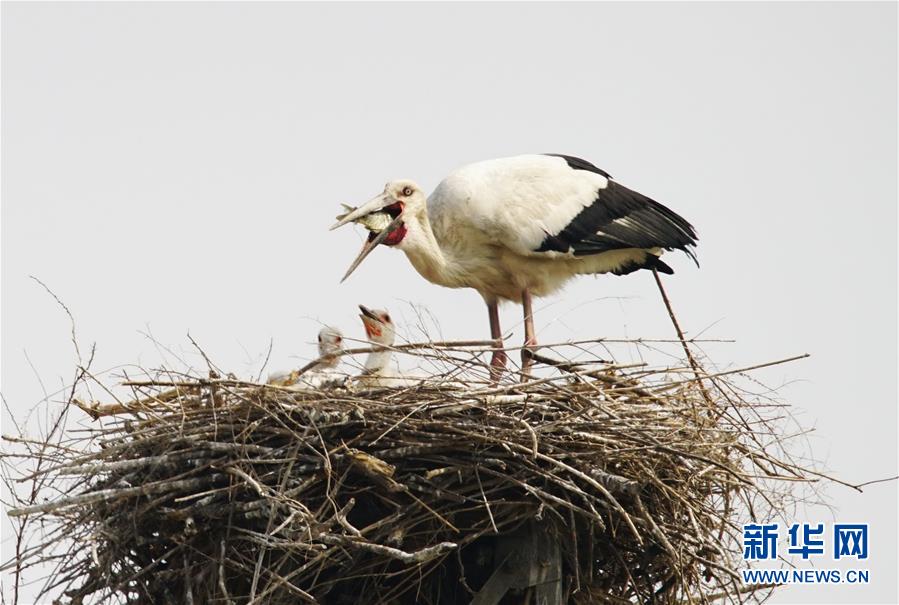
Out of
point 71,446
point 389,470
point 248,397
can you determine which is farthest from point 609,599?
point 71,446

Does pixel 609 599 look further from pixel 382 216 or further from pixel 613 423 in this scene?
pixel 382 216

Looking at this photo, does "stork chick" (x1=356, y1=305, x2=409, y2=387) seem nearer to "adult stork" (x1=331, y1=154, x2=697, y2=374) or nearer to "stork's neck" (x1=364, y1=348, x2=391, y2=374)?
"stork's neck" (x1=364, y1=348, x2=391, y2=374)

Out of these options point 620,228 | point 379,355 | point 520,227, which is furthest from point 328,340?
point 620,228

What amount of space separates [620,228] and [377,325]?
172 centimetres

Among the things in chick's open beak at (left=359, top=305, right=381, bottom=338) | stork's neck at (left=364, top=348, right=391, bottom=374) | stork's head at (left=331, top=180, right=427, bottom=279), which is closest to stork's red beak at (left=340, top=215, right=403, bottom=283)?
stork's head at (left=331, top=180, right=427, bottom=279)

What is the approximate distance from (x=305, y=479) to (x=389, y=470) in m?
0.36

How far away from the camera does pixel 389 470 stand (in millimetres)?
6535

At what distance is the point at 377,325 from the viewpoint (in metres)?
→ 8.30

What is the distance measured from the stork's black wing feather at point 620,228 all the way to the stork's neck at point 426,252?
56 cm

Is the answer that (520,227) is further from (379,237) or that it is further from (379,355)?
(379,355)

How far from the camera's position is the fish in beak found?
29.0 feet

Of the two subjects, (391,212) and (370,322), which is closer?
(370,322)

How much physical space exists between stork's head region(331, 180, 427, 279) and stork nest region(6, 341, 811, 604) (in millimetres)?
2036

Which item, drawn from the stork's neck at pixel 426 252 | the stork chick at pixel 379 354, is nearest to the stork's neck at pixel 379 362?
the stork chick at pixel 379 354
